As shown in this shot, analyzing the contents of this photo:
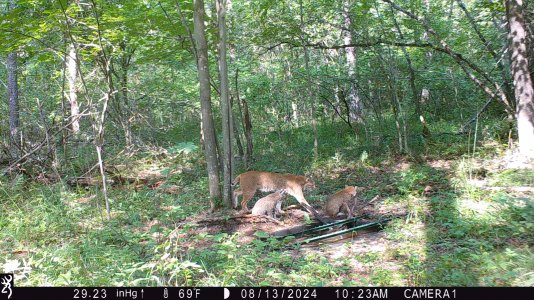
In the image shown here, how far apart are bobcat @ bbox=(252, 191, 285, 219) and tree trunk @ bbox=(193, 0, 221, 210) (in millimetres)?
1033

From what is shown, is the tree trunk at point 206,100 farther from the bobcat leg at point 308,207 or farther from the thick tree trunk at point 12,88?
the thick tree trunk at point 12,88

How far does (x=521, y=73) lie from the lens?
9297mm

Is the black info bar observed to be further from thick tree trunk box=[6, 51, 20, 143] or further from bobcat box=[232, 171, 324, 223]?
thick tree trunk box=[6, 51, 20, 143]

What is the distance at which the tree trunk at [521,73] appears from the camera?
9109 millimetres

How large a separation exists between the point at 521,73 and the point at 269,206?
6.23 meters

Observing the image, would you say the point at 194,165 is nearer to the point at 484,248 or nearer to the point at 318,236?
the point at 318,236

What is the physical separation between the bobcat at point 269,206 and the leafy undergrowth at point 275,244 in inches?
44.8

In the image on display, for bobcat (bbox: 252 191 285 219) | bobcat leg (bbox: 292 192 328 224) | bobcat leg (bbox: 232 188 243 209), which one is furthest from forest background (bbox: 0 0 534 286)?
bobcat (bbox: 252 191 285 219)

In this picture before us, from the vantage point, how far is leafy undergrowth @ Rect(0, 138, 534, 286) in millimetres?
4562

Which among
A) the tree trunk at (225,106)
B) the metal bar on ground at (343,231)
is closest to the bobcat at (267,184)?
the tree trunk at (225,106)

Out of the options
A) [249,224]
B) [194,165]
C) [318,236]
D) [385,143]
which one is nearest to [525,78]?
[385,143]

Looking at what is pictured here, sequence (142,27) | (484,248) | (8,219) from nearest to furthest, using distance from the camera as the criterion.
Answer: (484,248) < (8,219) < (142,27)

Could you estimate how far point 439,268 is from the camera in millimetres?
4758

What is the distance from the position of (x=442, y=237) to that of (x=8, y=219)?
6901 millimetres
